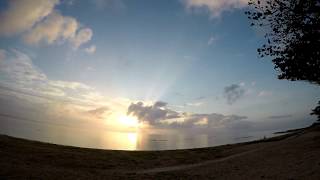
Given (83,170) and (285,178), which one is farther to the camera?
(83,170)

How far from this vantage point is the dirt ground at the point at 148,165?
62.6ft

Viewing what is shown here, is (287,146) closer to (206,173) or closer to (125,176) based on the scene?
(206,173)

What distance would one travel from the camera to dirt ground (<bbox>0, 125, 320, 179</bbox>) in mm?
19094

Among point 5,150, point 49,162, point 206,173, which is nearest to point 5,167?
point 49,162

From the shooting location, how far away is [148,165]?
27516 mm

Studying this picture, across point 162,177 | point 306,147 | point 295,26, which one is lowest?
point 162,177

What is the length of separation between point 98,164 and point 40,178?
7.68 metres

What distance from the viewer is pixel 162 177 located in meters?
20.9

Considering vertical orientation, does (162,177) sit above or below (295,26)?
below

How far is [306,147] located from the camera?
24.9 metres

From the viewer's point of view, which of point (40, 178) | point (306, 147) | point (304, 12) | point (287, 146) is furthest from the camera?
point (287, 146)

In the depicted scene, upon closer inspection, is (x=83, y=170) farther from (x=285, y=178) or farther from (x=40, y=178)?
(x=285, y=178)

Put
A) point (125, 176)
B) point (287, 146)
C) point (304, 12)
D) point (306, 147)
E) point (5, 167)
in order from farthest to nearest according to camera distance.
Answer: point (287, 146) → point (306, 147) → point (304, 12) → point (125, 176) → point (5, 167)

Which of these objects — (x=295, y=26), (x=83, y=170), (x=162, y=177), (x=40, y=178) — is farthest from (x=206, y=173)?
(x=295, y=26)
